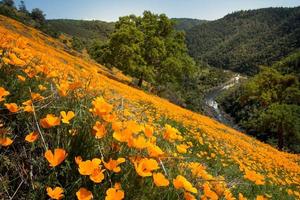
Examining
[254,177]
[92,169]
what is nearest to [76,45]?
[254,177]

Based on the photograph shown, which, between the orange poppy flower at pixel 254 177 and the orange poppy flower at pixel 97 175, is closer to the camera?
the orange poppy flower at pixel 97 175

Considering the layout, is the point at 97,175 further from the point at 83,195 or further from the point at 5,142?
the point at 5,142

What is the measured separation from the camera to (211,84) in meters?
172

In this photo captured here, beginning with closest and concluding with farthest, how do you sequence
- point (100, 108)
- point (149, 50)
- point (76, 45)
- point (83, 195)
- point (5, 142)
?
point (83, 195) → point (5, 142) → point (100, 108) → point (149, 50) → point (76, 45)

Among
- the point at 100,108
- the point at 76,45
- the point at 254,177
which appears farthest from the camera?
the point at 76,45

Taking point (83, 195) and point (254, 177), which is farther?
point (254, 177)

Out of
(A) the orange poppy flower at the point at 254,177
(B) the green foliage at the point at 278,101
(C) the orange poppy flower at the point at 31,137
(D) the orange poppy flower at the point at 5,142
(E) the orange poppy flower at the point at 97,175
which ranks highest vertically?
(E) the orange poppy flower at the point at 97,175

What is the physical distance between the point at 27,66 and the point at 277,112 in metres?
27.7

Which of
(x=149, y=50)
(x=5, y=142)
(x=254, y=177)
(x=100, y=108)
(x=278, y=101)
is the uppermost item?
(x=100, y=108)

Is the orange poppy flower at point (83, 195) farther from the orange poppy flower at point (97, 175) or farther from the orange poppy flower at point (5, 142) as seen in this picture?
the orange poppy flower at point (5, 142)

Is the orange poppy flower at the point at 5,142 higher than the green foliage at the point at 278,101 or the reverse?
higher

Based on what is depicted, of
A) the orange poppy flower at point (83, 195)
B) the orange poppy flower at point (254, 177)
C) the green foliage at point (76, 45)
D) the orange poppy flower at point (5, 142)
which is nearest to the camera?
the orange poppy flower at point (83, 195)

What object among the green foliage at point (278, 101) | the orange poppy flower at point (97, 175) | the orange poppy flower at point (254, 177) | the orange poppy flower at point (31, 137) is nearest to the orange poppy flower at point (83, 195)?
the orange poppy flower at point (97, 175)

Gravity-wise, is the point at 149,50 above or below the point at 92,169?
below
